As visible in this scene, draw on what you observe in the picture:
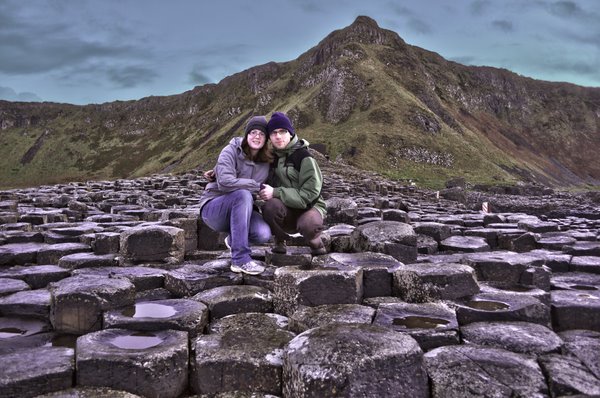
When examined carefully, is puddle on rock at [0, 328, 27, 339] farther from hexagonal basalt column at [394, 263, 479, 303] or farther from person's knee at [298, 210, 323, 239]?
hexagonal basalt column at [394, 263, 479, 303]

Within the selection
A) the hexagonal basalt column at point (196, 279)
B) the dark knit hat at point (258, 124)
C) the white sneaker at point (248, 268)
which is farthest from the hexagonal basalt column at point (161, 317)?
the dark knit hat at point (258, 124)

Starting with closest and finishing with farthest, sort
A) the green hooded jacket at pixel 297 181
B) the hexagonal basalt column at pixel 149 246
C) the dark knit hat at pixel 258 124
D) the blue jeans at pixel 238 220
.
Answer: the blue jeans at pixel 238 220 → the green hooded jacket at pixel 297 181 → the dark knit hat at pixel 258 124 → the hexagonal basalt column at pixel 149 246

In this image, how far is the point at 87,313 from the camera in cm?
487

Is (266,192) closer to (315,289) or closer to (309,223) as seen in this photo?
(309,223)

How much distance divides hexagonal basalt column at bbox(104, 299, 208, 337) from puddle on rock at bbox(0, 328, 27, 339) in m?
0.83

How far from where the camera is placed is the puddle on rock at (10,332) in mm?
4651

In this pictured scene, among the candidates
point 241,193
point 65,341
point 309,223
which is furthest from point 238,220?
point 65,341

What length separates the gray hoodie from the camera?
628 cm

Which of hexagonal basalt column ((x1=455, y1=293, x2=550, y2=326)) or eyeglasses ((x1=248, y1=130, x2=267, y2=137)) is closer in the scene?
hexagonal basalt column ((x1=455, y1=293, x2=550, y2=326))

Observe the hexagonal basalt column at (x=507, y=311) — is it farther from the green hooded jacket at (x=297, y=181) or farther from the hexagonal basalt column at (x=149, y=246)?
the hexagonal basalt column at (x=149, y=246)

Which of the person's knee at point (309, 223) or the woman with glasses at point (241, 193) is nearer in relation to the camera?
the woman with glasses at point (241, 193)

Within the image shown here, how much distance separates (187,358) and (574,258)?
23.9 ft

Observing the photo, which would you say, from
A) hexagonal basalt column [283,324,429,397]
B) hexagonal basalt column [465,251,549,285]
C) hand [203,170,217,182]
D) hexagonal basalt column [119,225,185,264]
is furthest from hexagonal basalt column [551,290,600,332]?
hexagonal basalt column [119,225,185,264]

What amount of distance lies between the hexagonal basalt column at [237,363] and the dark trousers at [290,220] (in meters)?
2.25
